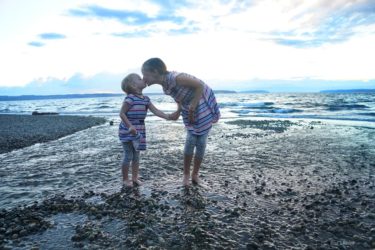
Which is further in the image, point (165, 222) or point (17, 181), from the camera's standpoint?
point (17, 181)

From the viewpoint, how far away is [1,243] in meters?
3.90

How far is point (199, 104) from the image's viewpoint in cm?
626

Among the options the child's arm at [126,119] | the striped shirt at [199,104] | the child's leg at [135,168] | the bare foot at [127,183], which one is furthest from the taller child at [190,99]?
the bare foot at [127,183]

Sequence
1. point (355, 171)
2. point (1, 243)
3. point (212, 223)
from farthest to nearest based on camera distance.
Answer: point (355, 171), point (212, 223), point (1, 243)

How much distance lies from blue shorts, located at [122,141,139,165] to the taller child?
115 centimetres

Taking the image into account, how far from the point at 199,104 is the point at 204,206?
7.01 feet

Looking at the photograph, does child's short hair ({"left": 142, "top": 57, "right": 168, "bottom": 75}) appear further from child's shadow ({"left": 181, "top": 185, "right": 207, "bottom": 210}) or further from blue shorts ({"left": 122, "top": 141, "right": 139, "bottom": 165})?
child's shadow ({"left": 181, "top": 185, "right": 207, "bottom": 210})

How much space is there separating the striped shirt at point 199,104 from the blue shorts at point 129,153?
1.33m

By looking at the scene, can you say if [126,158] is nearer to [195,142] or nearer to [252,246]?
[195,142]

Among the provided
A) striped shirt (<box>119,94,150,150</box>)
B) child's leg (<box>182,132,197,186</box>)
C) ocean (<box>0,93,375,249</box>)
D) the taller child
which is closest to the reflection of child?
striped shirt (<box>119,94,150,150</box>)

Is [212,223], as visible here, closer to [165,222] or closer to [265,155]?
[165,222]

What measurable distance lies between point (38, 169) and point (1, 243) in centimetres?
454

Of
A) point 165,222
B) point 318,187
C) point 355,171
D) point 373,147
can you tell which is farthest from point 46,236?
point 373,147

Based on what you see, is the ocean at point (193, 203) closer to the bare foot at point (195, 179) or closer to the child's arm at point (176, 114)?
the bare foot at point (195, 179)
